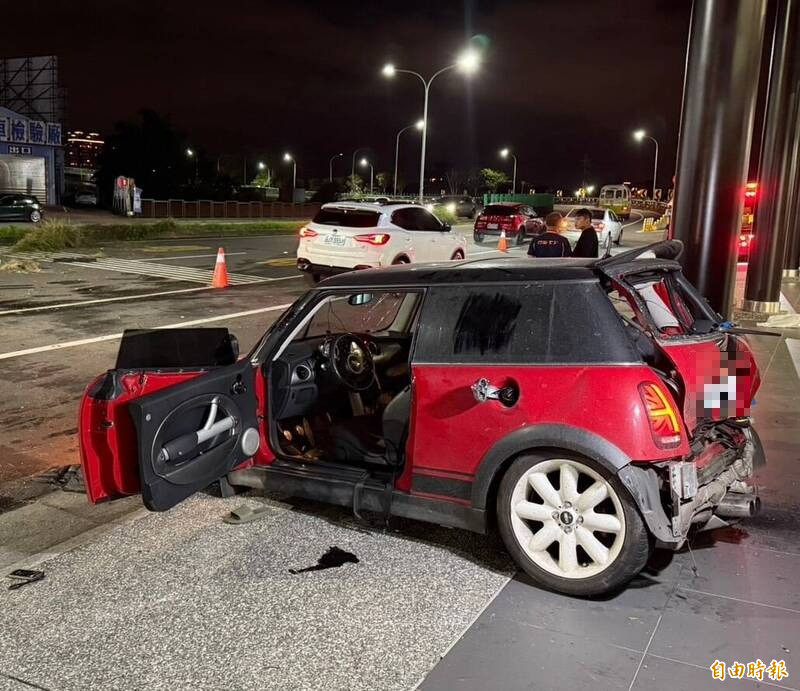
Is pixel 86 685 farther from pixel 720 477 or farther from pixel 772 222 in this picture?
pixel 772 222

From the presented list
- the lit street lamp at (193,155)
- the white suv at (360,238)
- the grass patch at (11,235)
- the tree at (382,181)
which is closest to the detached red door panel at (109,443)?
the white suv at (360,238)

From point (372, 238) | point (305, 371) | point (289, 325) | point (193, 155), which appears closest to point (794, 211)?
point (372, 238)

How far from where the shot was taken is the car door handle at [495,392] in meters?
3.70

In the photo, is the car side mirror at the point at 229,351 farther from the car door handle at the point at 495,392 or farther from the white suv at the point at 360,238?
the white suv at the point at 360,238

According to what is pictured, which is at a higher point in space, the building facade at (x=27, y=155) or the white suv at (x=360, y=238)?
the building facade at (x=27, y=155)

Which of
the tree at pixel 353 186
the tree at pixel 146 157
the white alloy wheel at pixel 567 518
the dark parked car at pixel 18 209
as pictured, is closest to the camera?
the white alloy wheel at pixel 567 518

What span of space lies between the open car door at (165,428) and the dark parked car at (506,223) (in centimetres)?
2584

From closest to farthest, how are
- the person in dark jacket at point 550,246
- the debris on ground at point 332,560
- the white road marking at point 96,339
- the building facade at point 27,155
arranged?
the debris on ground at point 332,560, the person in dark jacket at point 550,246, the white road marking at point 96,339, the building facade at point 27,155

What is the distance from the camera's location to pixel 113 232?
1081 inches

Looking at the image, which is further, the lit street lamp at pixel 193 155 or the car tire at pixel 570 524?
the lit street lamp at pixel 193 155

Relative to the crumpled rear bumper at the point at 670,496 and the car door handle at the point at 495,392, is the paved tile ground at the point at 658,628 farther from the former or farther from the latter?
the car door handle at the point at 495,392

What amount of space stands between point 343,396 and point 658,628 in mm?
2469

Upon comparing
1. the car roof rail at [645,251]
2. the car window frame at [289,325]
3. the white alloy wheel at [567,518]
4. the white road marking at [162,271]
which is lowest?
the white road marking at [162,271]

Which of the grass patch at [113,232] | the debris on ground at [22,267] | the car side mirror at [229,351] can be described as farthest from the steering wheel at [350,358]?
the grass patch at [113,232]
